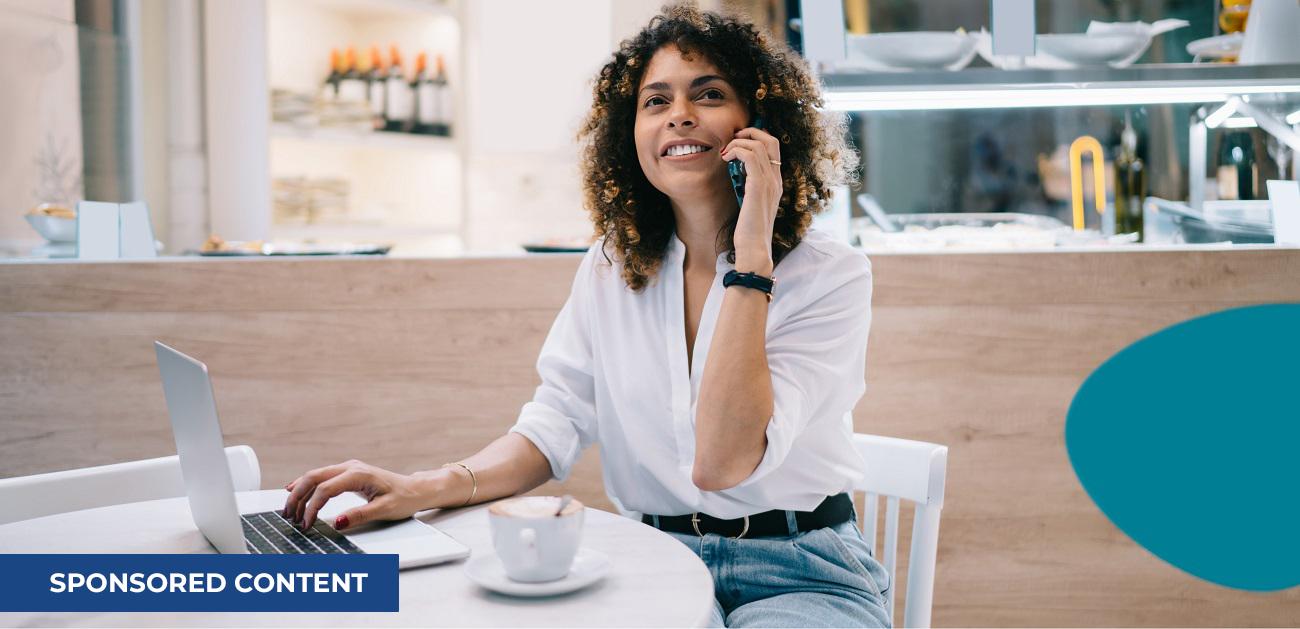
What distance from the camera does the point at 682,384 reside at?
132 centimetres

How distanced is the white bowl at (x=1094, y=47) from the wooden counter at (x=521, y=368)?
425mm

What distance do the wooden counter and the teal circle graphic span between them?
0.03m

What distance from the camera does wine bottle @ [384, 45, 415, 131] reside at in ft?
11.8

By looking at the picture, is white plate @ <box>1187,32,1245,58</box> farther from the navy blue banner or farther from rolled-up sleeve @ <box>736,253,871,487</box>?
the navy blue banner

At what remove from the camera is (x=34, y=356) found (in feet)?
6.39

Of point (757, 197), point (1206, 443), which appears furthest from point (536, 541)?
point (1206, 443)

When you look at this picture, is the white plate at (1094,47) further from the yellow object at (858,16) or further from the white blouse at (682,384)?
the yellow object at (858,16)

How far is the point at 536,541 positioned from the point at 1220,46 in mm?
2108

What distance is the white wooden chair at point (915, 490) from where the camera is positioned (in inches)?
50.4

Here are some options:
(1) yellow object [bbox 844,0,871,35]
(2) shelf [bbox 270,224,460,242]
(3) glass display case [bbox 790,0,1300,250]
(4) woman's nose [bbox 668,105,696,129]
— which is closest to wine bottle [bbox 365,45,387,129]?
(2) shelf [bbox 270,224,460,242]

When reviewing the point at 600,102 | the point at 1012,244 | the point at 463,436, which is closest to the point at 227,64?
the point at 463,436

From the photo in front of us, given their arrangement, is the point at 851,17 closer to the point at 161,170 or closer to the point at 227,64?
the point at 227,64

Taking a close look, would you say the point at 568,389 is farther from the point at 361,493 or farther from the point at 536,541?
the point at 536,541

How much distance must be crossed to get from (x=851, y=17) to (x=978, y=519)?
219cm
